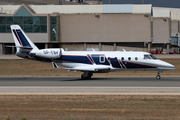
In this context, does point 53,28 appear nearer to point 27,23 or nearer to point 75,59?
point 27,23

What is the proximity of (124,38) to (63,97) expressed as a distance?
8081 centimetres

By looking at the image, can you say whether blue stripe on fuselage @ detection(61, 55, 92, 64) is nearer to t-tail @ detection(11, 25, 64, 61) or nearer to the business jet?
the business jet

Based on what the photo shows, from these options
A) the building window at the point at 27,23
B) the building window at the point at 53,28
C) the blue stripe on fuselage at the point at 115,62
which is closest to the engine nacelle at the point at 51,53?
the blue stripe on fuselage at the point at 115,62

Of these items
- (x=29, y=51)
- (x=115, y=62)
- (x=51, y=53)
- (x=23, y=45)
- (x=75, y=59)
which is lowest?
(x=115, y=62)

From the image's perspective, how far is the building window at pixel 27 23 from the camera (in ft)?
306

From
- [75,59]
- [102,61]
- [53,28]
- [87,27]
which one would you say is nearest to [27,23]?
[53,28]

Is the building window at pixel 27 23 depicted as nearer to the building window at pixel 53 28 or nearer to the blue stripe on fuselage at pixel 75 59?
the building window at pixel 53 28

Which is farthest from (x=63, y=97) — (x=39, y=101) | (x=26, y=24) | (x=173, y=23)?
(x=173, y=23)

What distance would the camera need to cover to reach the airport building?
95.2m

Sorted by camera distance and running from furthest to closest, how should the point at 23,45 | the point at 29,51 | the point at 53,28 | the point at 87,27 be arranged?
the point at 87,27
the point at 53,28
the point at 23,45
the point at 29,51

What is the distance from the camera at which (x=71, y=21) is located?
99125 mm

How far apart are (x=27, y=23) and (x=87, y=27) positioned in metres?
18.6

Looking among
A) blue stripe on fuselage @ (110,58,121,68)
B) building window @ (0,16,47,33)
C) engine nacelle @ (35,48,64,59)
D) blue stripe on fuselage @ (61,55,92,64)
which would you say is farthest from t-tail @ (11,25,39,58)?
building window @ (0,16,47,33)

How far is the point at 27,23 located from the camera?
307ft
